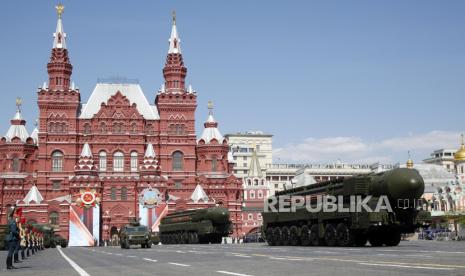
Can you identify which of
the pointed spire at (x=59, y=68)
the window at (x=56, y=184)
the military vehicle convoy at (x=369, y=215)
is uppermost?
the pointed spire at (x=59, y=68)

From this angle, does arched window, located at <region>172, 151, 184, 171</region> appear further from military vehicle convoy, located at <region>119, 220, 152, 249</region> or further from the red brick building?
military vehicle convoy, located at <region>119, 220, 152, 249</region>

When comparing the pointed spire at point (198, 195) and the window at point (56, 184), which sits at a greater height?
the window at point (56, 184)

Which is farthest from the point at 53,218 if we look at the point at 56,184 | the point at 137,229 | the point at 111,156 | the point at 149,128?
the point at 137,229

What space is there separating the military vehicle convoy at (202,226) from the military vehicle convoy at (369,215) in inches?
884

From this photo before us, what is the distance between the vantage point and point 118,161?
10050 centimetres

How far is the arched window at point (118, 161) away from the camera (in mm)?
100125

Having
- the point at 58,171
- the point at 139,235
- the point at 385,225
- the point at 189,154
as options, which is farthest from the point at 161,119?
the point at 385,225

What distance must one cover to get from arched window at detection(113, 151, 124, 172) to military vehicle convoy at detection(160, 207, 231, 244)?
2812 cm

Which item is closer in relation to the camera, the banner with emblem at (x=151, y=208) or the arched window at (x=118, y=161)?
the banner with emblem at (x=151, y=208)

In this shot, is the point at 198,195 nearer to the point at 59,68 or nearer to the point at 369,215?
the point at 59,68

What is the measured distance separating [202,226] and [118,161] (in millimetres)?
39191

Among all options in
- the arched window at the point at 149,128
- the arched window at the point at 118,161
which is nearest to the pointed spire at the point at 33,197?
the arched window at the point at 118,161

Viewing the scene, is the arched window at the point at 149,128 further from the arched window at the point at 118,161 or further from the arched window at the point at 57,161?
the arched window at the point at 57,161

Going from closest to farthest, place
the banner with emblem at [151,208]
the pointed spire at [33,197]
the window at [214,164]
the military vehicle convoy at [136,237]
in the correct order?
the military vehicle convoy at [136,237] → the pointed spire at [33,197] → the banner with emblem at [151,208] → the window at [214,164]
